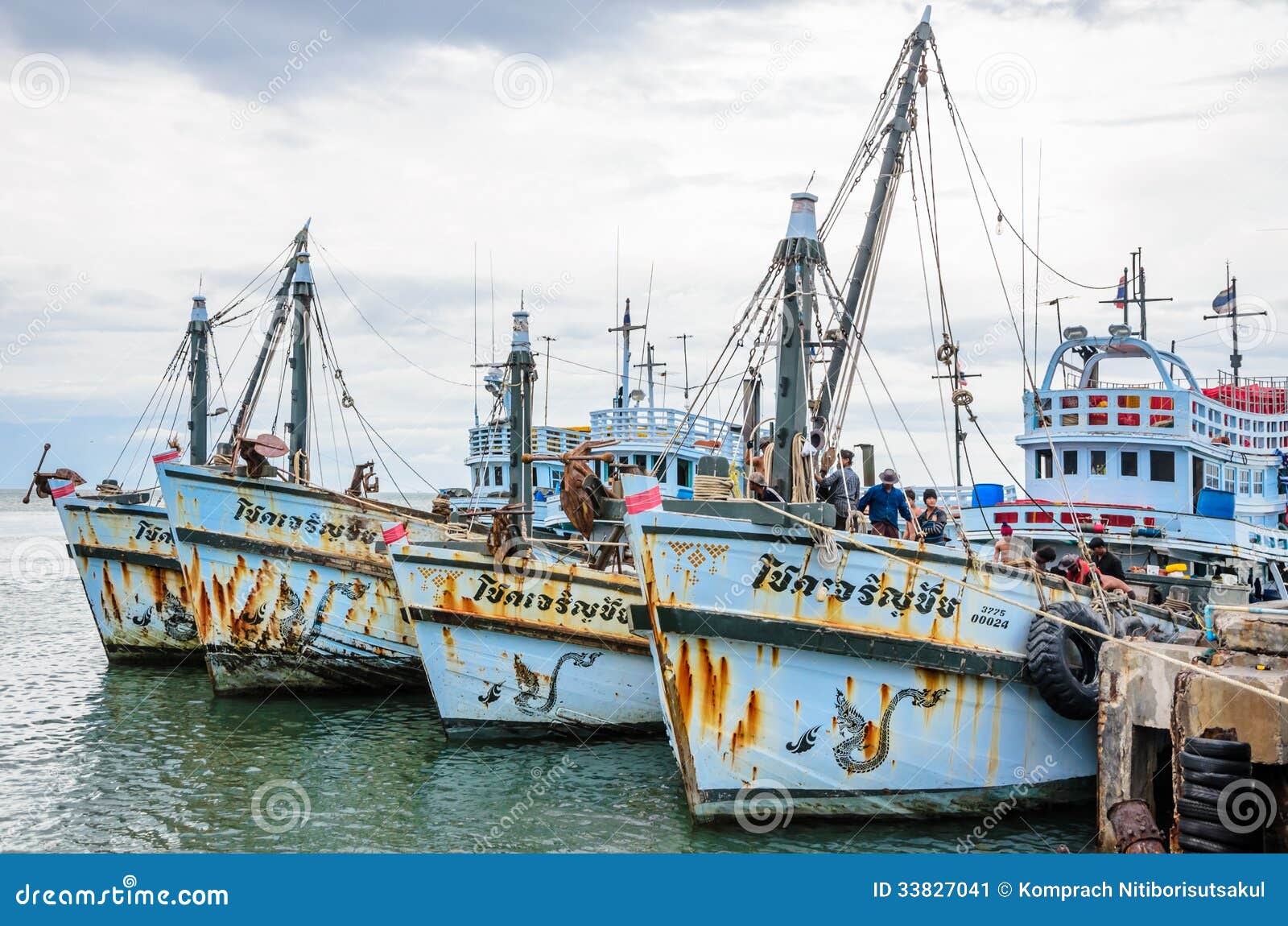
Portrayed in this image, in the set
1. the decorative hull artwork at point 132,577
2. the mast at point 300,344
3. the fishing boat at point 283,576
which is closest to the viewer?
the fishing boat at point 283,576

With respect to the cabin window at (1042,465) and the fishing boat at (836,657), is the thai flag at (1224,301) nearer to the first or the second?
the cabin window at (1042,465)

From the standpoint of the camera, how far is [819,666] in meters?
10.5

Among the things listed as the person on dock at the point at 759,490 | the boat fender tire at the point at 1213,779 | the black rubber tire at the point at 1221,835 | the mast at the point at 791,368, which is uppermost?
the mast at the point at 791,368

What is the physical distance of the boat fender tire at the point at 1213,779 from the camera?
8750 millimetres

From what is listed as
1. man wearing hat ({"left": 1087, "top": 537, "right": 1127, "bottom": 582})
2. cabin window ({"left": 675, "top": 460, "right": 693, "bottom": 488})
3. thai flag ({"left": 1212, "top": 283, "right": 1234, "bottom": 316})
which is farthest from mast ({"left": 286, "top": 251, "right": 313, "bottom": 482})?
thai flag ({"left": 1212, "top": 283, "right": 1234, "bottom": 316})

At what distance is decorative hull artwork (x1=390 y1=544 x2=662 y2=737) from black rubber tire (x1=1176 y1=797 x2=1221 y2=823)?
23.8ft

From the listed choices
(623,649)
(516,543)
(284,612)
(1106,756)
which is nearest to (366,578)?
(284,612)

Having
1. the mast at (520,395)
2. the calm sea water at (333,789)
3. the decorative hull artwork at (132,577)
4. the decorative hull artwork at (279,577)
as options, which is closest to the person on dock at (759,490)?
the calm sea water at (333,789)

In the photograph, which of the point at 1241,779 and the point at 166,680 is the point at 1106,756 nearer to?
the point at 1241,779

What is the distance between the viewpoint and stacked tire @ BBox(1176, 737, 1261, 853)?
8711 mm

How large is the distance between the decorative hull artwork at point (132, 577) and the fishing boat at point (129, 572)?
16 mm

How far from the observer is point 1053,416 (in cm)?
2028

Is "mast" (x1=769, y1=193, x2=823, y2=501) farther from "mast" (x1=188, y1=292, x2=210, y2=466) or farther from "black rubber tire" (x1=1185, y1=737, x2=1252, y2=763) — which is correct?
"mast" (x1=188, y1=292, x2=210, y2=466)

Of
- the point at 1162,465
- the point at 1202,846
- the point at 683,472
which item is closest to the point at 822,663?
the point at 1202,846
